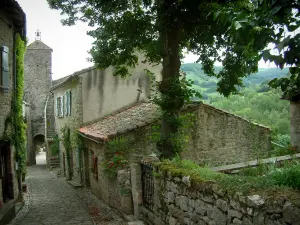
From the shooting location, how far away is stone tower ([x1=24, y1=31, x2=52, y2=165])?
104 feet

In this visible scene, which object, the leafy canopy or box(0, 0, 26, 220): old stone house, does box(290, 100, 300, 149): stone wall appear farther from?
box(0, 0, 26, 220): old stone house

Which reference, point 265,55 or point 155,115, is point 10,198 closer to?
point 155,115

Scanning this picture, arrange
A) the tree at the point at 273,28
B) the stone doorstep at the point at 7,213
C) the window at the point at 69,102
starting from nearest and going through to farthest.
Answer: the tree at the point at 273,28
the stone doorstep at the point at 7,213
the window at the point at 69,102

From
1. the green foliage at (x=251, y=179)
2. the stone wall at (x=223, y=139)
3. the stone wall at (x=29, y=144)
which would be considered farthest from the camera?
the stone wall at (x=29, y=144)

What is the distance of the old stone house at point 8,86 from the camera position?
991 cm

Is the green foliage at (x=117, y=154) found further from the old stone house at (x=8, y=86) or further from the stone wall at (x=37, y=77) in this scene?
the stone wall at (x=37, y=77)

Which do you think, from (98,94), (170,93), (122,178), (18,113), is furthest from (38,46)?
(122,178)

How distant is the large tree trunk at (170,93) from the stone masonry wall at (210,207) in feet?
8.13

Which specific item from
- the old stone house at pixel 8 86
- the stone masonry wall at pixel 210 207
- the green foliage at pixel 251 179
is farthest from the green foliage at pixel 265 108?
the green foliage at pixel 251 179

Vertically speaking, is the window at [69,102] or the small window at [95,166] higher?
the window at [69,102]

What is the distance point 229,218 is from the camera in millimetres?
4285

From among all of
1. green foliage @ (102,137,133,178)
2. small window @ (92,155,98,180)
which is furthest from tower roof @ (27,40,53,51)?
green foliage @ (102,137,133,178)

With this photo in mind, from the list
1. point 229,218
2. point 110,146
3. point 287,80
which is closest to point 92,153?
point 110,146

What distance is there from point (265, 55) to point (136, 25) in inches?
294
